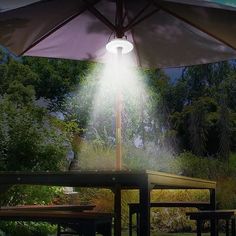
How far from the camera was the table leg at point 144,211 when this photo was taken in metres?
2.17

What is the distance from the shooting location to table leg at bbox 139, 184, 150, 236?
217 centimetres

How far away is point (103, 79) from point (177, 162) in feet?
12.4

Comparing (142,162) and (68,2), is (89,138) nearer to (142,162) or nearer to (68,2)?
(142,162)

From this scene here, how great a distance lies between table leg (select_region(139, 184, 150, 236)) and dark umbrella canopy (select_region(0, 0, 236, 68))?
1.94 m

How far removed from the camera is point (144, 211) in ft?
7.21

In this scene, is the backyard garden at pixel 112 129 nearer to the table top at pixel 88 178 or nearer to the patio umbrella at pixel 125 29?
the patio umbrella at pixel 125 29

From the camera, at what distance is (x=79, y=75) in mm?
14961

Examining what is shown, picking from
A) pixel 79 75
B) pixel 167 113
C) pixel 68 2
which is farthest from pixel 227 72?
pixel 68 2

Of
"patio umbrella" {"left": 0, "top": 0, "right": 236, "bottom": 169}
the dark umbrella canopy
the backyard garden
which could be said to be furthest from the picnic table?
the backyard garden

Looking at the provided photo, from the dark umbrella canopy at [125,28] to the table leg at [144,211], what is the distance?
6.37 ft

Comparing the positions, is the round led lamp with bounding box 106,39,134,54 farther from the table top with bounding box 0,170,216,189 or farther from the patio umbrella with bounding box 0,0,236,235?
the table top with bounding box 0,170,216,189

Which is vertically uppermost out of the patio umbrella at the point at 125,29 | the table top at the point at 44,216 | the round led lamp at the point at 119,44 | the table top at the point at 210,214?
the patio umbrella at the point at 125,29

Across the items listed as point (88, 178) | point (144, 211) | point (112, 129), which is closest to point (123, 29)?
point (88, 178)

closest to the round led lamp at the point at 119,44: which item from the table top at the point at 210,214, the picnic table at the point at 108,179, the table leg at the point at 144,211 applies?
the table top at the point at 210,214
